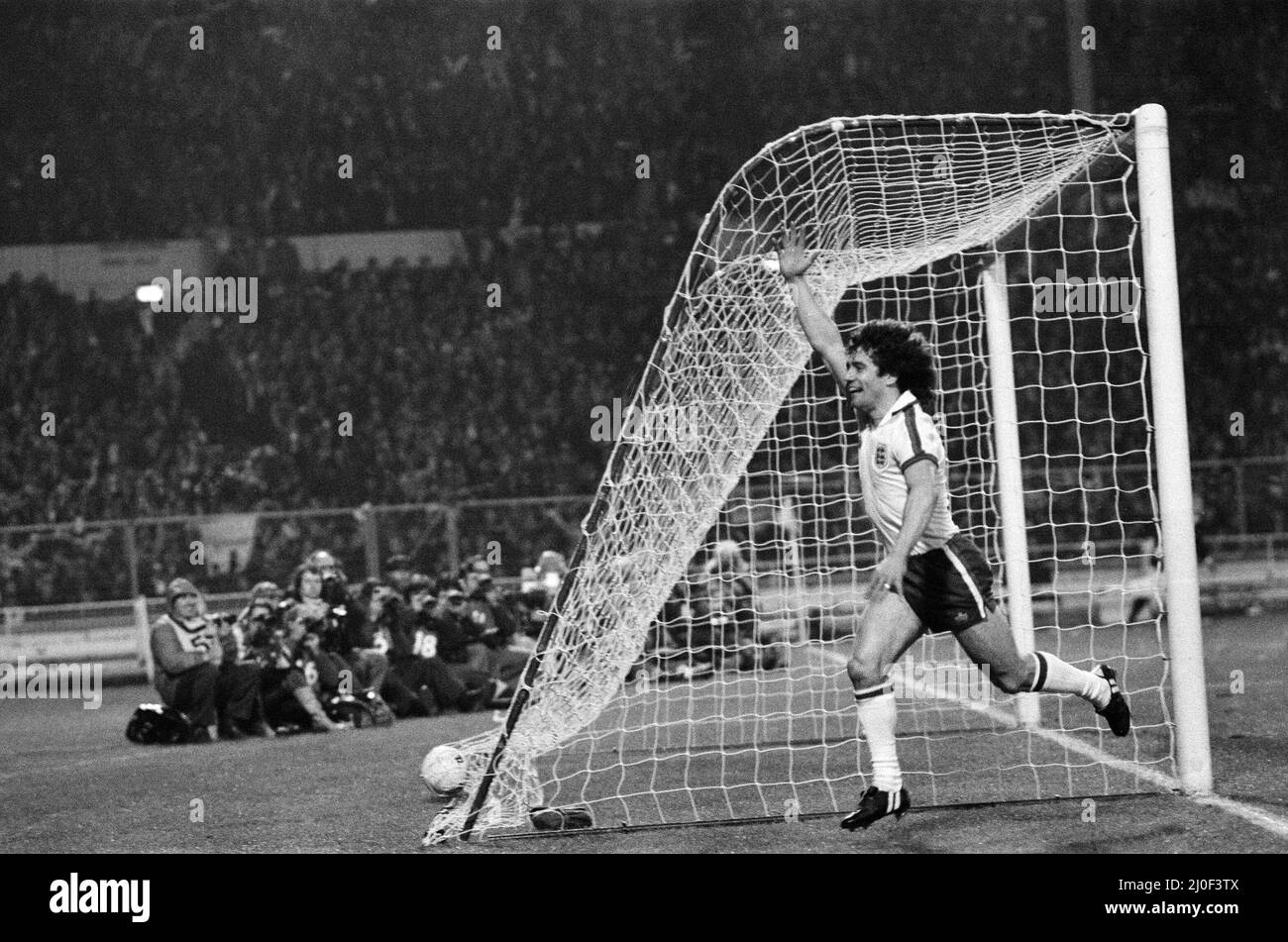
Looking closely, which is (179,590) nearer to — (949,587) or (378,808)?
(378,808)

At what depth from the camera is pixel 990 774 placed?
6062mm

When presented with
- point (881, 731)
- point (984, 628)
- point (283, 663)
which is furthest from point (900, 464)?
point (283, 663)

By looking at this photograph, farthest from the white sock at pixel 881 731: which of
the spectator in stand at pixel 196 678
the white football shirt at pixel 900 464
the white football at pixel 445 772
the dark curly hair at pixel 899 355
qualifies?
the spectator in stand at pixel 196 678

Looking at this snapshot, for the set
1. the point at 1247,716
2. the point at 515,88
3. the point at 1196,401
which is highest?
the point at 515,88

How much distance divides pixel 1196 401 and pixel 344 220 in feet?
38.1

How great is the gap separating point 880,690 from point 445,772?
1.87m

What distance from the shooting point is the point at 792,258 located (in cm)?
512

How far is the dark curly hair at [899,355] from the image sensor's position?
4.92 m

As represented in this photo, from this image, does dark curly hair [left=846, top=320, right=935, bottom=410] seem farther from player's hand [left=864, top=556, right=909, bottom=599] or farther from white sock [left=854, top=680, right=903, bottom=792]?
white sock [left=854, top=680, right=903, bottom=792]

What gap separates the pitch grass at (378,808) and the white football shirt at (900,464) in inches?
40.6

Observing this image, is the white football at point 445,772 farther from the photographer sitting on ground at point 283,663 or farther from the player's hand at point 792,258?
the photographer sitting on ground at point 283,663

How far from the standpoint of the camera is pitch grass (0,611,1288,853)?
4.83 m

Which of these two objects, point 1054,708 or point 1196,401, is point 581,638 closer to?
point 1054,708
